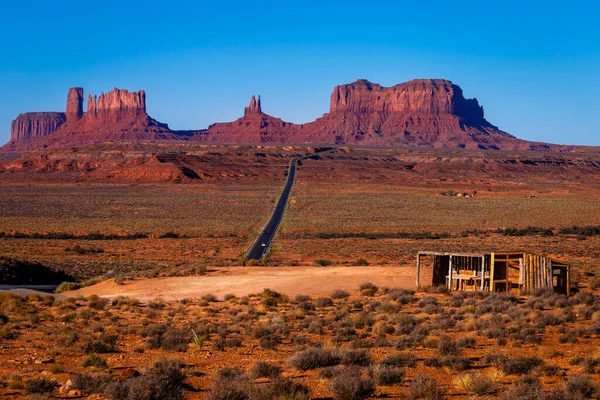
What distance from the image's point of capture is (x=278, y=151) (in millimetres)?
168125

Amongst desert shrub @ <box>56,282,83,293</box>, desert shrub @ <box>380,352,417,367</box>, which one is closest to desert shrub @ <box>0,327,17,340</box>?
desert shrub @ <box>380,352,417,367</box>

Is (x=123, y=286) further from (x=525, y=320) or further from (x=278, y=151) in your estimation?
(x=278, y=151)

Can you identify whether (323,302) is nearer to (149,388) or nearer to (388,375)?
(388,375)

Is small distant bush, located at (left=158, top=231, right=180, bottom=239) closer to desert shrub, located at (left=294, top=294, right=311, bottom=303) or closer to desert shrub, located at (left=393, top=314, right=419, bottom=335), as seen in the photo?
desert shrub, located at (left=294, top=294, right=311, bottom=303)

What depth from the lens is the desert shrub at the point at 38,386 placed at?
11.0 metres

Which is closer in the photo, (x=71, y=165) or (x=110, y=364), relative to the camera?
(x=110, y=364)

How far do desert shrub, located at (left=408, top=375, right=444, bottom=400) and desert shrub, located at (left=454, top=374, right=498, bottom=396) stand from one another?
47 centimetres

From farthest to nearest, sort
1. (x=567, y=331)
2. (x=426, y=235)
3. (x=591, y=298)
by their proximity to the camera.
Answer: (x=426, y=235) < (x=591, y=298) < (x=567, y=331)

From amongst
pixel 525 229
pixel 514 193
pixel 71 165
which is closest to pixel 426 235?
pixel 525 229

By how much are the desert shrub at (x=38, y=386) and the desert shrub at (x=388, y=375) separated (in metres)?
5.30

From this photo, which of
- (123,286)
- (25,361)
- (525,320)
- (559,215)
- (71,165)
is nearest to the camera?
(25,361)

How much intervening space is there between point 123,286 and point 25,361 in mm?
14402

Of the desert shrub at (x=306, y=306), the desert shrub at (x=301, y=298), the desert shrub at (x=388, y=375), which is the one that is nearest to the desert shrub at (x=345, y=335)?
the desert shrub at (x=388, y=375)

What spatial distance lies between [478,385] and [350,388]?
84.1 inches
